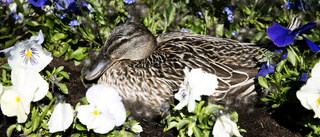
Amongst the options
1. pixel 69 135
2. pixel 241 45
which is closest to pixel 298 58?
pixel 241 45

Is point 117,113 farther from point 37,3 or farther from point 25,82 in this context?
point 37,3

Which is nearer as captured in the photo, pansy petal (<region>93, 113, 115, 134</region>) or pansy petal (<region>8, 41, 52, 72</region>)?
pansy petal (<region>93, 113, 115, 134</region>)

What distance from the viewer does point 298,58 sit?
364 centimetres

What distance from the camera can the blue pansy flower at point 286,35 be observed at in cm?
354

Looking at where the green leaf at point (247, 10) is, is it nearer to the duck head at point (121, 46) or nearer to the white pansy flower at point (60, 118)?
the duck head at point (121, 46)

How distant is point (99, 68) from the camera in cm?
405

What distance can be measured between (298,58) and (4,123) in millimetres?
3013

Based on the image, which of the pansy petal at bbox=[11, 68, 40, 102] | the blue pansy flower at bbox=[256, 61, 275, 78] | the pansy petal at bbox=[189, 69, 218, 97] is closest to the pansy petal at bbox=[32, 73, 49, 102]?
the pansy petal at bbox=[11, 68, 40, 102]

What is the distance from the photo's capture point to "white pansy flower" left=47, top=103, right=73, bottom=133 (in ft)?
10.3

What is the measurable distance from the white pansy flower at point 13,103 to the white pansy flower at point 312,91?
2393 millimetres

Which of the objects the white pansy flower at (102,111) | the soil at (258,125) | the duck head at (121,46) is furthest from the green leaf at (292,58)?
the white pansy flower at (102,111)

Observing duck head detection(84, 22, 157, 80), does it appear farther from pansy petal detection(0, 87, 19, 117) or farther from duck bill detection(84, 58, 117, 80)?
pansy petal detection(0, 87, 19, 117)

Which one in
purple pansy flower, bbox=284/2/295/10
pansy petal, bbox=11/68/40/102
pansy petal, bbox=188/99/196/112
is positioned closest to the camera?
pansy petal, bbox=188/99/196/112

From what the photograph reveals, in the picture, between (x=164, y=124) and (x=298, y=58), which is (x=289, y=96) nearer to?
(x=298, y=58)
